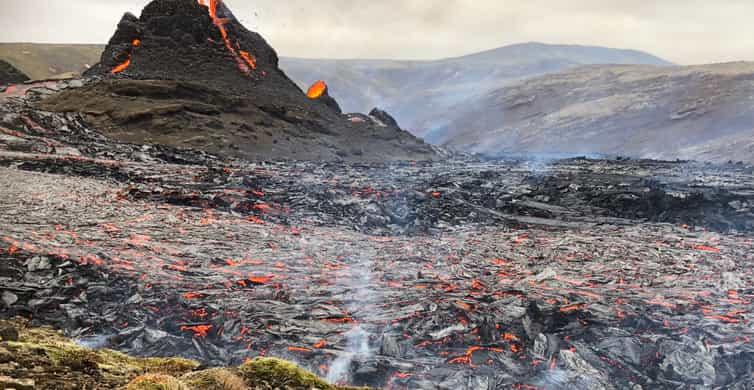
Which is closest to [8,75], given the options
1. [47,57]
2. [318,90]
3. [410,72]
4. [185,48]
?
[185,48]

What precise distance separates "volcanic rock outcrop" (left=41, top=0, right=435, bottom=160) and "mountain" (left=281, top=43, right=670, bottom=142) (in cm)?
4704

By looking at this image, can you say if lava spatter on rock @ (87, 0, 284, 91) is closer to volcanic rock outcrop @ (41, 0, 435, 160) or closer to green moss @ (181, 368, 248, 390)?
volcanic rock outcrop @ (41, 0, 435, 160)

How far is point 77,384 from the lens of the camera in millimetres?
3707

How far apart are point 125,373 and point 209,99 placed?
28.2m

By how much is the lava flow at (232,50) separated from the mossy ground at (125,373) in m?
33.0

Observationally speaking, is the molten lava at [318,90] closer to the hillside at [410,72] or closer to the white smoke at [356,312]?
the white smoke at [356,312]

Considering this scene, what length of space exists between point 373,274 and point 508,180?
14574mm

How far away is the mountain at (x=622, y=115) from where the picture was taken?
47.4m

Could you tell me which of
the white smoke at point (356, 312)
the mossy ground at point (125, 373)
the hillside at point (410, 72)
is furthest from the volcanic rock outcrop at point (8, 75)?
the hillside at point (410, 72)

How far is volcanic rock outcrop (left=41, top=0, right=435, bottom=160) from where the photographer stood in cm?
2670

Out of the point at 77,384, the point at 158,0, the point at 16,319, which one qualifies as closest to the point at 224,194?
the point at 16,319

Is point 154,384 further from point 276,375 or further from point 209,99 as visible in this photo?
point 209,99

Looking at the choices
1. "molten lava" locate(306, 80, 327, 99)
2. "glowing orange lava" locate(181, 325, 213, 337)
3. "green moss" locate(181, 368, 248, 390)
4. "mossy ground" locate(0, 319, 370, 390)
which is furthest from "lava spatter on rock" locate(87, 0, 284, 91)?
"green moss" locate(181, 368, 248, 390)

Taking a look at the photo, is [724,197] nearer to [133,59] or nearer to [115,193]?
[115,193]
